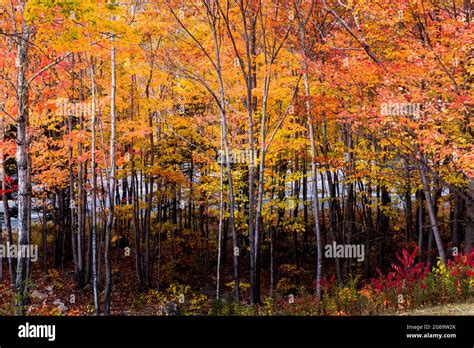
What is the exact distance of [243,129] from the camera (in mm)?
→ 18625

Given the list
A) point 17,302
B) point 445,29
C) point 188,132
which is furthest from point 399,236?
point 17,302

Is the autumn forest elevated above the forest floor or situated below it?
above

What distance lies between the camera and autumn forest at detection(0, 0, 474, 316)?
35.5 feet

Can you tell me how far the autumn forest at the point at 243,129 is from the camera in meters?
10.8

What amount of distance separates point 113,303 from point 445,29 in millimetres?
15736

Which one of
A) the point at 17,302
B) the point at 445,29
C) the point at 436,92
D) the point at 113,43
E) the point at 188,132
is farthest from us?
the point at 188,132

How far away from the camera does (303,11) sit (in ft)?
53.3

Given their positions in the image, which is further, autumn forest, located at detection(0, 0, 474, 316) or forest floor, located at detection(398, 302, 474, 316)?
autumn forest, located at detection(0, 0, 474, 316)

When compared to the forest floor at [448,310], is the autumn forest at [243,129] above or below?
above

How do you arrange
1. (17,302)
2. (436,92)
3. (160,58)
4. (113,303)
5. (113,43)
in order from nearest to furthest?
1. (17,302)
2. (436,92)
3. (113,43)
4. (160,58)
5. (113,303)

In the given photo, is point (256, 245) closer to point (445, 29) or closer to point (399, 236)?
point (445, 29)

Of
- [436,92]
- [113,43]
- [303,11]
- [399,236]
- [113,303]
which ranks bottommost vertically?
[113,303]

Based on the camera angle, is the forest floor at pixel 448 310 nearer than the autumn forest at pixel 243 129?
Yes

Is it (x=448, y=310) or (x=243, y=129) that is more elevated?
(x=243, y=129)
